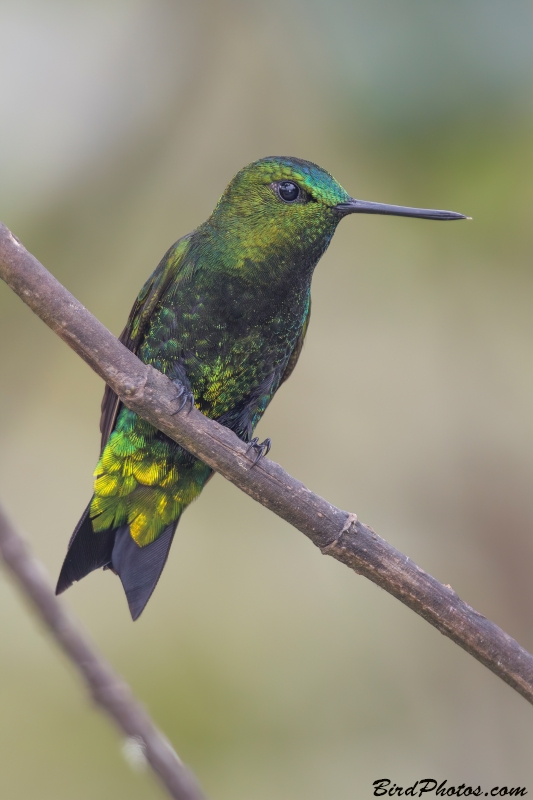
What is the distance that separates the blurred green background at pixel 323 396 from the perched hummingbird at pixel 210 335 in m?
1.23

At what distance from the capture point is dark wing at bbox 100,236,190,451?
241 centimetres

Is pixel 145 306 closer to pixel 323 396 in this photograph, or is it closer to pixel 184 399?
pixel 184 399

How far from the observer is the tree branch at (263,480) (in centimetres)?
169

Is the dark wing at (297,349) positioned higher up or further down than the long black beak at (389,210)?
further down

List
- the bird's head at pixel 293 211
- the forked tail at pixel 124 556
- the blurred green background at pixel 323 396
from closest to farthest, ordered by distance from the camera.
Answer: the bird's head at pixel 293 211 → the forked tail at pixel 124 556 → the blurred green background at pixel 323 396

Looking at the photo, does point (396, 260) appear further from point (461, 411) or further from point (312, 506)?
point (312, 506)

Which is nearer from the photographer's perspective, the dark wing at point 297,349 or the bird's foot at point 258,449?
the bird's foot at point 258,449

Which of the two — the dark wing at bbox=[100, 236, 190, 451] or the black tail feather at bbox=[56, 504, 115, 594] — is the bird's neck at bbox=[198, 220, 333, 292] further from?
the black tail feather at bbox=[56, 504, 115, 594]

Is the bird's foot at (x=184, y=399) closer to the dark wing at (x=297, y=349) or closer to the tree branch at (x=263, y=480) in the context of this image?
the tree branch at (x=263, y=480)

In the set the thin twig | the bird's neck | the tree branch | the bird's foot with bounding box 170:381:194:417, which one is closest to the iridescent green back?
the bird's neck

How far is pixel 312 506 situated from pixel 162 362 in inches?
29.7

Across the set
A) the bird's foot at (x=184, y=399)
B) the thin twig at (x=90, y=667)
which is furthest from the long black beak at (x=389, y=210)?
the thin twig at (x=90, y=667)

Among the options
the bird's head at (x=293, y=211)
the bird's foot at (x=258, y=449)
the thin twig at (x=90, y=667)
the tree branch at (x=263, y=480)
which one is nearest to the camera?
the thin twig at (x=90, y=667)

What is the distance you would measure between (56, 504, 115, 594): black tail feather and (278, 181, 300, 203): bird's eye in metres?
1.12
